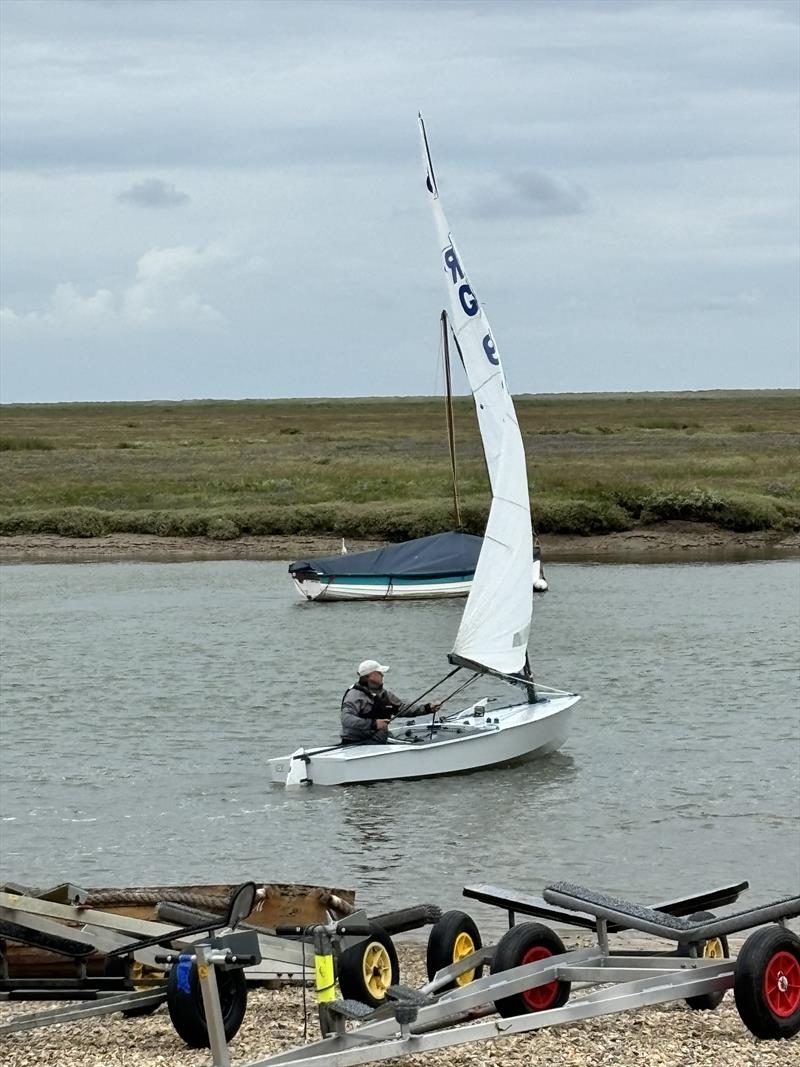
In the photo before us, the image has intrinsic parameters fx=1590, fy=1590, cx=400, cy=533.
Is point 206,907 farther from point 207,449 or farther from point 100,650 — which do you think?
point 207,449

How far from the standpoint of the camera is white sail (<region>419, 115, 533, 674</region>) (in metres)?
23.2

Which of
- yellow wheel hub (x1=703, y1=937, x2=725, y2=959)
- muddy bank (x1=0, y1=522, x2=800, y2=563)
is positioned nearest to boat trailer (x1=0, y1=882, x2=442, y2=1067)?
yellow wheel hub (x1=703, y1=937, x2=725, y2=959)

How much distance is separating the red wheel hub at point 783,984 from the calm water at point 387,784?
18.0ft

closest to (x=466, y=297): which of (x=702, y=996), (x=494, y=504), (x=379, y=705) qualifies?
(x=494, y=504)

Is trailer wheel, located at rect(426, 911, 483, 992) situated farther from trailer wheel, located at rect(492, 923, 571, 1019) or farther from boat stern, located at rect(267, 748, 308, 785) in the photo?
boat stern, located at rect(267, 748, 308, 785)

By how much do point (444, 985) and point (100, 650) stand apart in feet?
91.7

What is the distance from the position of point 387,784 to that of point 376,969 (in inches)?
466

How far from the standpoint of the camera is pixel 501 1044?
9.34 m

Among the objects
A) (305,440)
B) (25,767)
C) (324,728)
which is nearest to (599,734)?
(324,728)

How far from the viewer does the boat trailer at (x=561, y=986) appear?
8.32 metres

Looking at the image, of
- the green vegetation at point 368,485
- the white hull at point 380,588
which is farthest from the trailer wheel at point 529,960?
the green vegetation at point 368,485

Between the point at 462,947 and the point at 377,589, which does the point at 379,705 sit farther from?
the point at 377,589

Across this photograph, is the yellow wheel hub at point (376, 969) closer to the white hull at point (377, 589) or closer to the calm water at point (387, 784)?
the calm water at point (387, 784)

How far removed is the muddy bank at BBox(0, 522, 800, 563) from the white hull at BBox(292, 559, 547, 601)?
930 cm
